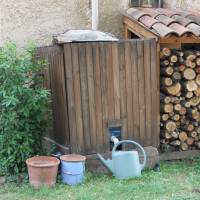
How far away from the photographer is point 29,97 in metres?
7.35

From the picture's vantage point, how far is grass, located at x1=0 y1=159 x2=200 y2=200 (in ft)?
21.7

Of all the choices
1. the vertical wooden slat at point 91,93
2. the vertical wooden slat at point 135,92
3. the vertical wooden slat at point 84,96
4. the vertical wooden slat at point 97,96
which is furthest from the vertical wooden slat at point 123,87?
the vertical wooden slat at point 84,96

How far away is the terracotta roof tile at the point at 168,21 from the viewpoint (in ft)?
25.6

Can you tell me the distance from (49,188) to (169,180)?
192 centimetres

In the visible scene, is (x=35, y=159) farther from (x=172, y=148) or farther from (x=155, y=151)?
(x=172, y=148)

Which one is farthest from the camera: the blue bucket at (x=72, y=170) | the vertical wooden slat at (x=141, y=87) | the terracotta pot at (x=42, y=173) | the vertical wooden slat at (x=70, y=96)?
the vertical wooden slat at (x=141, y=87)

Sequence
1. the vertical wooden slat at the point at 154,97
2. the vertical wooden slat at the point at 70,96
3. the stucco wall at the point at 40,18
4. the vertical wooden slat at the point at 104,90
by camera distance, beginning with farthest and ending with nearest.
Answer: the stucco wall at the point at 40,18 < the vertical wooden slat at the point at 154,97 < the vertical wooden slat at the point at 104,90 < the vertical wooden slat at the point at 70,96

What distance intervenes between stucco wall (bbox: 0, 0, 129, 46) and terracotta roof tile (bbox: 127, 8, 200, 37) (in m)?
1.07

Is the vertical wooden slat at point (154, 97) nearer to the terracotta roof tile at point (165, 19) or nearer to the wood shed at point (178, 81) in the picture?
the wood shed at point (178, 81)

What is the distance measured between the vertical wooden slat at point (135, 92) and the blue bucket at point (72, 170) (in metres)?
1.24

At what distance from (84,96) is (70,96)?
0.25m

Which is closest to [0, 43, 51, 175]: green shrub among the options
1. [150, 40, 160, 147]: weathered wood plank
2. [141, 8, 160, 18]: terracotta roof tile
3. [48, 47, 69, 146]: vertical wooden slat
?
[48, 47, 69, 146]: vertical wooden slat

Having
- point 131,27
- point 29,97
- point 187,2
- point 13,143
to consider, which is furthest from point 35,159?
point 187,2

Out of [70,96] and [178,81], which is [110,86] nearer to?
[70,96]
